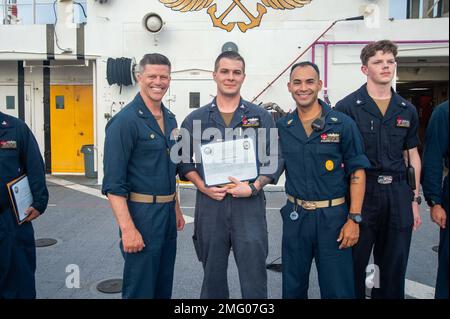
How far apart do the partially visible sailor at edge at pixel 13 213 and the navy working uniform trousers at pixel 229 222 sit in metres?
1.07

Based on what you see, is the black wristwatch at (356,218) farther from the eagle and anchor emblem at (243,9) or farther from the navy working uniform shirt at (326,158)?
the eagle and anchor emblem at (243,9)

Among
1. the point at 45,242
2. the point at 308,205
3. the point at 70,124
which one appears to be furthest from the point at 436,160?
the point at 70,124

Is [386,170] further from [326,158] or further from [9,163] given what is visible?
[9,163]

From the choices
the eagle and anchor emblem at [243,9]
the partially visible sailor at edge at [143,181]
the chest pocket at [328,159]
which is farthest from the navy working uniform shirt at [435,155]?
the eagle and anchor emblem at [243,9]

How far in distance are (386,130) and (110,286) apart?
2684mm

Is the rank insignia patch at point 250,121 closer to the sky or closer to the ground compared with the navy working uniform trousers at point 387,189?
closer to the sky

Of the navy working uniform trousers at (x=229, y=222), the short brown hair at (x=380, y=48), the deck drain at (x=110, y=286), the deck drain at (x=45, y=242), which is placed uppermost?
the short brown hair at (x=380, y=48)

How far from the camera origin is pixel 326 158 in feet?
8.66

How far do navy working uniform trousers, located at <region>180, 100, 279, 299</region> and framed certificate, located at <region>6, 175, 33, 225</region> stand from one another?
1.08 m

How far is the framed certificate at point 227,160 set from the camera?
255 cm

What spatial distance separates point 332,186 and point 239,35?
6375 mm

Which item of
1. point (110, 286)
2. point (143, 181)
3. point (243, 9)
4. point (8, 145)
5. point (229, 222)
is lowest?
point (110, 286)

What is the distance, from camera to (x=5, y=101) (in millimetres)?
10539

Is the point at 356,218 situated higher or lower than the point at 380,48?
lower
